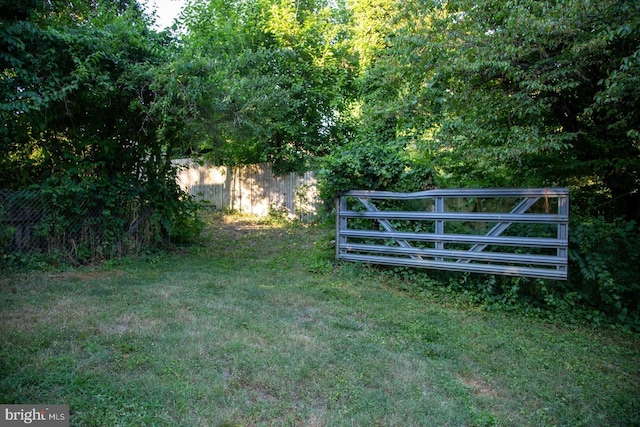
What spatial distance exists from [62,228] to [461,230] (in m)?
6.30

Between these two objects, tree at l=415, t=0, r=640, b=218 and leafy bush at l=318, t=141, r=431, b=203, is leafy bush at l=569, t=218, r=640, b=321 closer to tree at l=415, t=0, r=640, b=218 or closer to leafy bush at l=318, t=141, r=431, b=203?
tree at l=415, t=0, r=640, b=218

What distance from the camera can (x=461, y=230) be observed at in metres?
5.77

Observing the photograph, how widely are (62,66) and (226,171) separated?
9581 millimetres

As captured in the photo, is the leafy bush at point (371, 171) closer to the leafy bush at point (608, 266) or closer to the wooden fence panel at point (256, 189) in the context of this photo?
the leafy bush at point (608, 266)

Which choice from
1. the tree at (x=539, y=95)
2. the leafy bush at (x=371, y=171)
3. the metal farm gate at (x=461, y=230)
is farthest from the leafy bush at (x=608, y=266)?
the leafy bush at (x=371, y=171)

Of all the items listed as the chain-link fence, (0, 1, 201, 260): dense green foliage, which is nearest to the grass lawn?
the chain-link fence

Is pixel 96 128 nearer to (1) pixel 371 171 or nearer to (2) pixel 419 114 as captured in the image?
(1) pixel 371 171

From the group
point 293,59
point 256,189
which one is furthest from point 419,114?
point 256,189

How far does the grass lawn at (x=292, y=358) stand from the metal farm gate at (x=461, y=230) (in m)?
0.67

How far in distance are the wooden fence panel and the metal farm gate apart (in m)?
5.81

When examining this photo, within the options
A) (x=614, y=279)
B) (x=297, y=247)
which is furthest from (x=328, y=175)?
(x=614, y=279)

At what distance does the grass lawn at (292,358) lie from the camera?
8.39 feet

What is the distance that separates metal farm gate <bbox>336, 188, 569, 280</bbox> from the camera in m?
4.86

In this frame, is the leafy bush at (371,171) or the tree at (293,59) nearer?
the leafy bush at (371,171)
